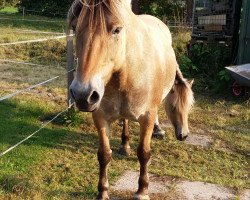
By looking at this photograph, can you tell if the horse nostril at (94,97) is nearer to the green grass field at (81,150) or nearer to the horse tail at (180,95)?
the green grass field at (81,150)

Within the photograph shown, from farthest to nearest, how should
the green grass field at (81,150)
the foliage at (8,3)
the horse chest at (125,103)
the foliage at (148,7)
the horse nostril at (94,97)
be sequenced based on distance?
the foliage at (8,3) < the foliage at (148,7) < the green grass field at (81,150) < the horse chest at (125,103) < the horse nostril at (94,97)

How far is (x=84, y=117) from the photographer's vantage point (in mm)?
5824

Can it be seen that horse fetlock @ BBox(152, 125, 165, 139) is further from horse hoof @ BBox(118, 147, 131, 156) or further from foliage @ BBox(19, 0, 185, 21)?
foliage @ BBox(19, 0, 185, 21)

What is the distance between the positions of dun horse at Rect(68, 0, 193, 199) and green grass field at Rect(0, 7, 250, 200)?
17.6 inches

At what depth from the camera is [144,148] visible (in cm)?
377

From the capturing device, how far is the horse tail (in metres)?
4.90

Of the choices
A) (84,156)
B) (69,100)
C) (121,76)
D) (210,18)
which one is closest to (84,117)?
(69,100)

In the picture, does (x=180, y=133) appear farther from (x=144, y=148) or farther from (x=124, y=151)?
(x=144, y=148)

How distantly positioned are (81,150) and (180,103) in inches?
55.7

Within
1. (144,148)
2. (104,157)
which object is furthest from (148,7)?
(104,157)

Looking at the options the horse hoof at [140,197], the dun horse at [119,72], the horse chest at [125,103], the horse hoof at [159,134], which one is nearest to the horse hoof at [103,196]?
the dun horse at [119,72]

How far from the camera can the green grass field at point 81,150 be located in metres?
3.90

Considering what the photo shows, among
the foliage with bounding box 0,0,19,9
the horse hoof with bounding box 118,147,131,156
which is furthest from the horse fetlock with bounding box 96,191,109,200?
the foliage with bounding box 0,0,19,9

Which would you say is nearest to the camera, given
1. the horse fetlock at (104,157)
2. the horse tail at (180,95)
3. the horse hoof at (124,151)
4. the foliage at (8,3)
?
the horse fetlock at (104,157)
